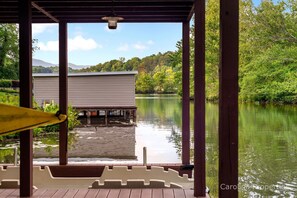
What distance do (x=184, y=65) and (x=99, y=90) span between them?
43.8ft

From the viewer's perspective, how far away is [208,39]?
25.9 metres

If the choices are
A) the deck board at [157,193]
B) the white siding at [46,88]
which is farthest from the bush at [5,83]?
the deck board at [157,193]

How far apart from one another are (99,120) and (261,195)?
12.9 m

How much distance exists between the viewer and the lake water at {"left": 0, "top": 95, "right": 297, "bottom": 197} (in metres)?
8.19

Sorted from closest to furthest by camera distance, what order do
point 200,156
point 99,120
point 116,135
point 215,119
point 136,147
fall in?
1. point 200,156
2. point 136,147
3. point 116,135
4. point 99,120
5. point 215,119

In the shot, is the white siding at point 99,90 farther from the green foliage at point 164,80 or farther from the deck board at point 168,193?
the green foliage at point 164,80

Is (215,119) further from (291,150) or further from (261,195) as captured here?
(261,195)


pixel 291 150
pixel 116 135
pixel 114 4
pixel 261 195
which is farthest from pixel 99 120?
pixel 114 4

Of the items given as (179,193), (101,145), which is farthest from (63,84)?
(101,145)

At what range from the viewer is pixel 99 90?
18.6m

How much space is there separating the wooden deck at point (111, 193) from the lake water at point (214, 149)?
321cm

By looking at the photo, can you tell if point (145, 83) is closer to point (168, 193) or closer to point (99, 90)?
point (99, 90)

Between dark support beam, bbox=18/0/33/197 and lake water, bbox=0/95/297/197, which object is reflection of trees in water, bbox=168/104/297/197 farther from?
dark support beam, bbox=18/0/33/197

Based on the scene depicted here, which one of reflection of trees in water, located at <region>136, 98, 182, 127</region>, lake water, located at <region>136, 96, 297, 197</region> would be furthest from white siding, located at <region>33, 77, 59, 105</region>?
lake water, located at <region>136, 96, 297, 197</region>
